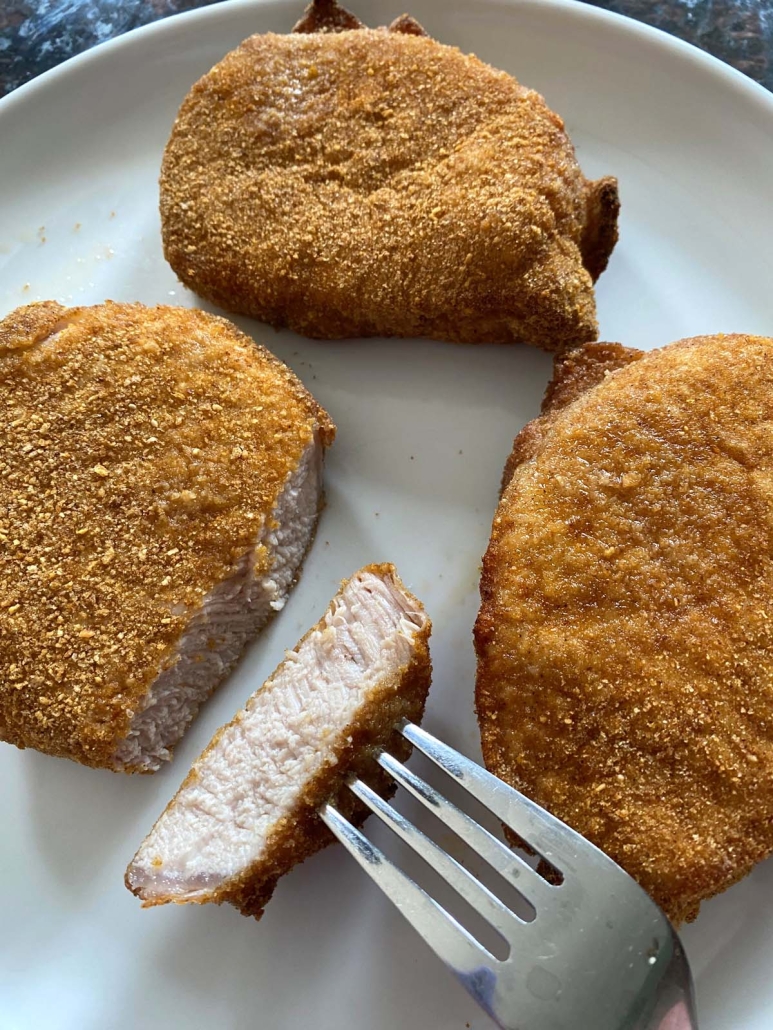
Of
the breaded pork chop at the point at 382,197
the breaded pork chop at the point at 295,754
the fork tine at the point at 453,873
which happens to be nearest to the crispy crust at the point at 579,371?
the breaded pork chop at the point at 382,197

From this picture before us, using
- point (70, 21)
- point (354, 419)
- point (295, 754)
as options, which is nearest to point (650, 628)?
point (295, 754)

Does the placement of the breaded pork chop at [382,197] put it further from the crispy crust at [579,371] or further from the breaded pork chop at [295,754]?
the breaded pork chop at [295,754]

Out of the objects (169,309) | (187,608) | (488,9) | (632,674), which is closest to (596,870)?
(632,674)

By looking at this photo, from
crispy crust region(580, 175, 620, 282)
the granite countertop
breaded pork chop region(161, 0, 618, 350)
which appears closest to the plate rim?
the granite countertop

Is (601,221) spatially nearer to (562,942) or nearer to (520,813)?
(520,813)

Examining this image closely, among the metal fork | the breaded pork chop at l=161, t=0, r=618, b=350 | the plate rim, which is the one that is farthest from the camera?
the plate rim

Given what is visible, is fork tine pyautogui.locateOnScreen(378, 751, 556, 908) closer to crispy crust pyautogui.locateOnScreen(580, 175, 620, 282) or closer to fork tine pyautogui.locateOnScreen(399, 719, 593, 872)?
fork tine pyautogui.locateOnScreen(399, 719, 593, 872)
